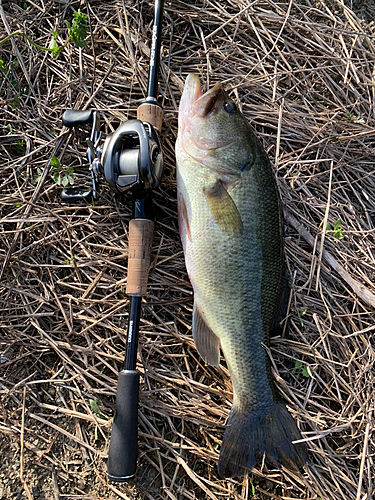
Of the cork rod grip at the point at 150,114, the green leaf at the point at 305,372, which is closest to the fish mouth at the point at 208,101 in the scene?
the cork rod grip at the point at 150,114

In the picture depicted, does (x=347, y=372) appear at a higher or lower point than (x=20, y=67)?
lower

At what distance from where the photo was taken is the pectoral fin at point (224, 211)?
8.01 feet

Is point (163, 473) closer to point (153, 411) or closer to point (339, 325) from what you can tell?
point (153, 411)

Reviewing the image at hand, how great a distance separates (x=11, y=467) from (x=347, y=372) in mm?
2611

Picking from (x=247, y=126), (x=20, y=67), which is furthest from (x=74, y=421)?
(x=20, y=67)

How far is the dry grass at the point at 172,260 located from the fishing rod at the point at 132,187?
28 cm

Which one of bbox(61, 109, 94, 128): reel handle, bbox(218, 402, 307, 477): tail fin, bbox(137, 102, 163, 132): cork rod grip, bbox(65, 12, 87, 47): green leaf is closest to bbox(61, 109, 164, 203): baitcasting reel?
bbox(137, 102, 163, 132): cork rod grip

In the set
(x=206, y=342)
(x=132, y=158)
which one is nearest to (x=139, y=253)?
(x=132, y=158)

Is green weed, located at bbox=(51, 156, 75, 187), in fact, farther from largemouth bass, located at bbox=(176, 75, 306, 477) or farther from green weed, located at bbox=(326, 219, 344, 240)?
green weed, located at bbox=(326, 219, 344, 240)

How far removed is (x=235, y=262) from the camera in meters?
2.43

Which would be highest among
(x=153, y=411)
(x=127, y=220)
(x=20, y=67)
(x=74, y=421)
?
(x=20, y=67)

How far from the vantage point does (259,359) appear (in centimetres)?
248

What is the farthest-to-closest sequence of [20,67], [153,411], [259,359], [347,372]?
[20,67] → [347,372] → [153,411] → [259,359]

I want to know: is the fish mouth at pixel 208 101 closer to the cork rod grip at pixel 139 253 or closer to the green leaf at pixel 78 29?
the cork rod grip at pixel 139 253
